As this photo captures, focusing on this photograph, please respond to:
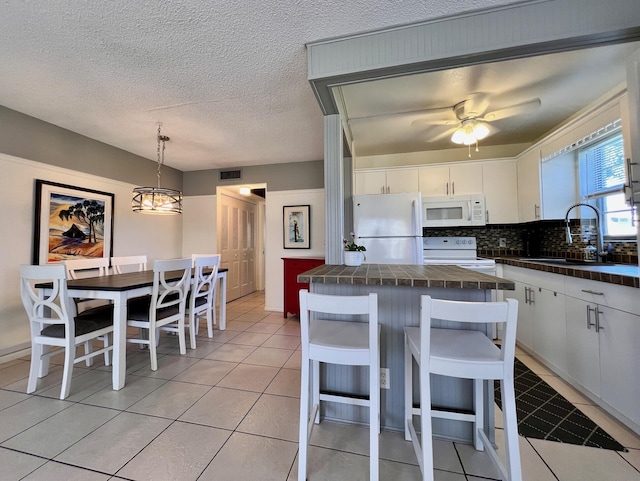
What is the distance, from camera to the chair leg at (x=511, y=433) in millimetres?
1053

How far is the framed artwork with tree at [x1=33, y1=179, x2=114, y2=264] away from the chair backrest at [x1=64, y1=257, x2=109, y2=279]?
19cm

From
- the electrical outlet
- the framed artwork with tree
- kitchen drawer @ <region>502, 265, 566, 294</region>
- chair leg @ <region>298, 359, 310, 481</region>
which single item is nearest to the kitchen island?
the electrical outlet

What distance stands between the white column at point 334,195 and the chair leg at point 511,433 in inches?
53.3

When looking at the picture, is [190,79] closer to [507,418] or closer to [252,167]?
[252,167]

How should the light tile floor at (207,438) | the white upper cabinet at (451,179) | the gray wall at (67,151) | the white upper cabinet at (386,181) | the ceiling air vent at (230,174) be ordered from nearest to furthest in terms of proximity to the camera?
1. the light tile floor at (207,438)
2. the gray wall at (67,151)
3. the white upper cabinet at (451,179)
4. the white upper cabinet at (386,181)
5. the ceiling air vent at (230,174)

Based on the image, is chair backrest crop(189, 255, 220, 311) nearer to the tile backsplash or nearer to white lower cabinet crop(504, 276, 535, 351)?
the tile backsplash

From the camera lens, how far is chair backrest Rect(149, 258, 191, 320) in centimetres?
240

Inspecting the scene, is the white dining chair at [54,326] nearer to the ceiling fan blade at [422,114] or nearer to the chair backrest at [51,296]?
the chair backrest at [51,296]

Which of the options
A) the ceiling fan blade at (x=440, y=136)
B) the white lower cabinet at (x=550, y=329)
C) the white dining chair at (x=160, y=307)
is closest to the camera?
the white lower cabinet at (x=550, y=329)

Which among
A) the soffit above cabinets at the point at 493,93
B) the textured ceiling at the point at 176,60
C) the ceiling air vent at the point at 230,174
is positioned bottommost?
the ceiling air vent at the point at 230,174

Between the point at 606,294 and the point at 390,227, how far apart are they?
1667mm

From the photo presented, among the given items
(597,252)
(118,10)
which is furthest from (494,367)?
(118,10)

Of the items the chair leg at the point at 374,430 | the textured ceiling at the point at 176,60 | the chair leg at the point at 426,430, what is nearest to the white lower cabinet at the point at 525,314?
the chair leg at the point at 426,430

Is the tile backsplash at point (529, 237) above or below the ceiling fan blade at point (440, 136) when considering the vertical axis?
below
